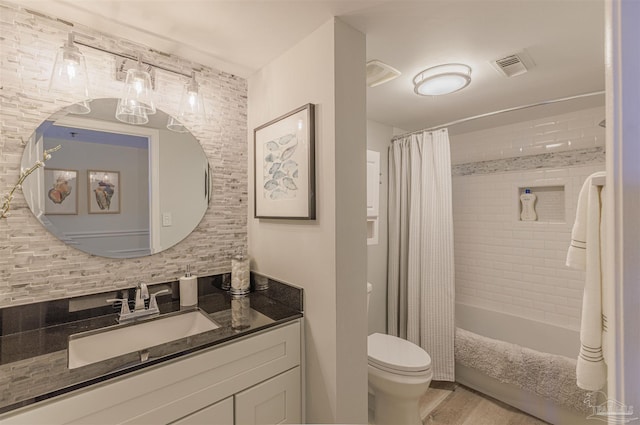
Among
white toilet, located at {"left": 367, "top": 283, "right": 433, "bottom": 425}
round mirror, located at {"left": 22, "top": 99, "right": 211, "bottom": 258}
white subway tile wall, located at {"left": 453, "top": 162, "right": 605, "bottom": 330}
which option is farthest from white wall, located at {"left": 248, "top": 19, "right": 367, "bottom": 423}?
white subway tile wall, located at {"left": 453, "top": 162, "right": 605, "bottom": 330}

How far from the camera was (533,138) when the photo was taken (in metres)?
2.52

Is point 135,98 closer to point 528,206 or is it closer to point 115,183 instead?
point 115,183

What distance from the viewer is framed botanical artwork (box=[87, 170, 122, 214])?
1.29 metres

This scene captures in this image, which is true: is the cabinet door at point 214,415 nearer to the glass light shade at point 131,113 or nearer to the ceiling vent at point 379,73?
the glass light shade at point 131,113

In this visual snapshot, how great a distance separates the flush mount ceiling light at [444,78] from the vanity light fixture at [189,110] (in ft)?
4.35

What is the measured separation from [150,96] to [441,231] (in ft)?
7.47

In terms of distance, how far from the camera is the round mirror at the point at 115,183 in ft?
3.95

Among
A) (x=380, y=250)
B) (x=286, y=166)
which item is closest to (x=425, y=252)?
(x=380, y=250)

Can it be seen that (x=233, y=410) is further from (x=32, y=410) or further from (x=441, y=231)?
(x=441, y=231)

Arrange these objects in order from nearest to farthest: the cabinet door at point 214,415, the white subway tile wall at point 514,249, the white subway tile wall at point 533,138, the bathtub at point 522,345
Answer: the cabinet door at point 214,415, the bathtub at point 522,345, the white subway tile wall at point 533,138, the white subway tile wall at point 514,249

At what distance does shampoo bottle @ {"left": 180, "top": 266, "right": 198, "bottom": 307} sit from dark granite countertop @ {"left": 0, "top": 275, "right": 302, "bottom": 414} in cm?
5

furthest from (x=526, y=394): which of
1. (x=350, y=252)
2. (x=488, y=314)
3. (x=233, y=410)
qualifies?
(x=233, y=410)

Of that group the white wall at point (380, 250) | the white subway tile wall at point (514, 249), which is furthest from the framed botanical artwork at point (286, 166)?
the white subway tile wall at point (514, 249)

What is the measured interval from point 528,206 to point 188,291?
298 cm
